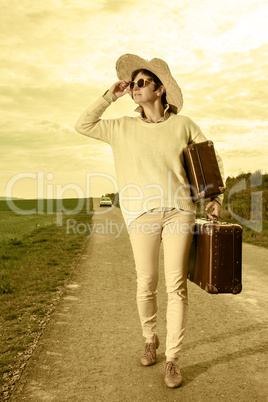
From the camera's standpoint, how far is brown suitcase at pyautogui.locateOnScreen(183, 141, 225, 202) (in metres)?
3.43

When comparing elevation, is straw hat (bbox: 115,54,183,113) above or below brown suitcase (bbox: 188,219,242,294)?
above

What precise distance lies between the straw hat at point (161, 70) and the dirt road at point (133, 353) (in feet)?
7.18

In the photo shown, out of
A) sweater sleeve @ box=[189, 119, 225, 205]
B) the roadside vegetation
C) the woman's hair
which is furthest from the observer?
the roadside vegetation

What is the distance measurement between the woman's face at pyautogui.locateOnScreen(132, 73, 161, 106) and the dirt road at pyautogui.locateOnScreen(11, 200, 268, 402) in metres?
2.22

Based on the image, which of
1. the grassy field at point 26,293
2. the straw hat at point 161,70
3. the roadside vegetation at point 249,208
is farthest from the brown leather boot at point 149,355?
the roadside vegetation at point 249,208

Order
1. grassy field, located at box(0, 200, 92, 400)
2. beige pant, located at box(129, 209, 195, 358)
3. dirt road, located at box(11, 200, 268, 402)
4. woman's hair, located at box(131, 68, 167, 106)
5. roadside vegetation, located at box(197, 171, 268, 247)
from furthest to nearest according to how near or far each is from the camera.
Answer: roadside vegetation, located at box(197, 171, 268, 247) → grassy field, located at box(0, 200, 92, 400) → woman's hair, located at box(131, 68, 167, 106) → beige pant, located at box(129, 209, 195, 358) → dirt road, located at box(11, 200, 268, 402)

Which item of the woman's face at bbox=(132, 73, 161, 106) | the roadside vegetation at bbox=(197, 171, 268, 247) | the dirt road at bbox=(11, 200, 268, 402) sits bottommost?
the dirt road at bbox=(11, 200, 268, 402)

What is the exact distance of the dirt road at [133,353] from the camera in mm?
3188

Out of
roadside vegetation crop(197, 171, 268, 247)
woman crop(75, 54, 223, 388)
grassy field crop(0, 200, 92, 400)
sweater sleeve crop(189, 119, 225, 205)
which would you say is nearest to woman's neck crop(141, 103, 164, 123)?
woman crop(75, 54, 223, 388)

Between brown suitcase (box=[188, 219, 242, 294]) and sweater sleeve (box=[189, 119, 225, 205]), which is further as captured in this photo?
sweater sleeve (box=[189, 119, 225, 205])

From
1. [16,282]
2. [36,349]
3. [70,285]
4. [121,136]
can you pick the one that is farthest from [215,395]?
[16,282]

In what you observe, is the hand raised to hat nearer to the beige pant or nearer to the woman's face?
the woman's face

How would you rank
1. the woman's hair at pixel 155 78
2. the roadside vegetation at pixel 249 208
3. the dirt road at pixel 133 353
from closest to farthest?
the dirt road at pixel 133 353 → the woman's hair at pixel 155 78 → the roadside vegetation at pixel 249 208

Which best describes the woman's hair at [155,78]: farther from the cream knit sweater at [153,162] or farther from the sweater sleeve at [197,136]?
the sweater sleeve at [197,136]
